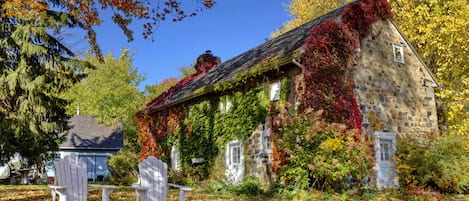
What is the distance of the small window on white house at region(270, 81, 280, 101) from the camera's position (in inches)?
425

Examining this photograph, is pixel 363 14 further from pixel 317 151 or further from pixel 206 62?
pixel 206 62

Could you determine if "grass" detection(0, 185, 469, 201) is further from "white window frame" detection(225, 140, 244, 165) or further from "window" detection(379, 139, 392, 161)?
"white window frame" detection(225, 140, 244, 165)

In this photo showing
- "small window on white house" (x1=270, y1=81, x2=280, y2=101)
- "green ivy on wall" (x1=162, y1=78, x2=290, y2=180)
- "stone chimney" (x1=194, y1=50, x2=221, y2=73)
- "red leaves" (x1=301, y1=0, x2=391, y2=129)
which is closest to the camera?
"red leaves" (x1=301, y1=0, x2=391, y2=129)

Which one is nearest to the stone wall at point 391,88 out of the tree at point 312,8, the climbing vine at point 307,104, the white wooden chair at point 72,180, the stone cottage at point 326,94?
the stone cottage at point 326,94

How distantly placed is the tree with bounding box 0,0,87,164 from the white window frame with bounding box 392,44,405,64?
11.1 metres

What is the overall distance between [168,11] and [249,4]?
9.87 meters

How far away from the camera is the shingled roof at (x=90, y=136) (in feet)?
81.6

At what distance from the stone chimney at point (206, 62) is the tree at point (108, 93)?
1416 cm

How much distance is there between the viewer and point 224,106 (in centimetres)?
1258

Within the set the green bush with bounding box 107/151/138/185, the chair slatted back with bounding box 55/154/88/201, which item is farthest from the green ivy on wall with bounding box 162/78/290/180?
the chair slatted back with bounding box 55/154/88/201

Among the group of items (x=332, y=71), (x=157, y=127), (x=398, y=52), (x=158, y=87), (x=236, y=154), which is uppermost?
(x=158, y=87)

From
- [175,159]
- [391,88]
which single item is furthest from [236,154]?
[391,88]

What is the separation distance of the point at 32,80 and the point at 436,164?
13455 mm

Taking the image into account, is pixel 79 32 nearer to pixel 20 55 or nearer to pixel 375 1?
pixel 20 55
